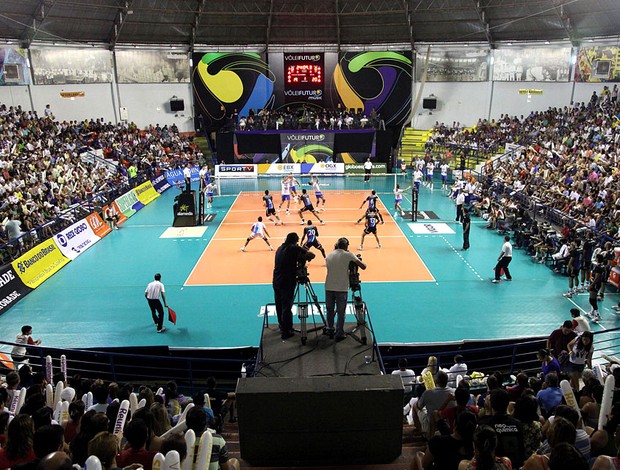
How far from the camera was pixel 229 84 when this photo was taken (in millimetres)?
44469

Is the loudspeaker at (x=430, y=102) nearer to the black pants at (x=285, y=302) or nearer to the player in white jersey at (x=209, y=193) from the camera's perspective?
the player in white jersey at (x=209, y=193)

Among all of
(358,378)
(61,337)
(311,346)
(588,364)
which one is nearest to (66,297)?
(61,337)

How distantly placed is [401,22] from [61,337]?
119 feet

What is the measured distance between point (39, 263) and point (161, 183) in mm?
16752

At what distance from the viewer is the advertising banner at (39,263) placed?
16672 mm

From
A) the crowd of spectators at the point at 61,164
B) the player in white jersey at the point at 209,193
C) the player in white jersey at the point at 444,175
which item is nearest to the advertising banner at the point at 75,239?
the crowd of spectators at the point at 61,164

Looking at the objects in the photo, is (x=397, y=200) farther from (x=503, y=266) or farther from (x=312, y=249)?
(x=503, y=266)

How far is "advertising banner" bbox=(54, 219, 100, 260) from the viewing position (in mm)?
19594

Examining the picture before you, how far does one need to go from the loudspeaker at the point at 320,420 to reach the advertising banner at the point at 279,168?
A: 33.7 m

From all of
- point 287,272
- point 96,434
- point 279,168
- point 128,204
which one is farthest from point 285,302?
point 279,168

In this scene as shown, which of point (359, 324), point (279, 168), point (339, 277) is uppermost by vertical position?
point (339, 277)

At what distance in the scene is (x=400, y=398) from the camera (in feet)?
18.8

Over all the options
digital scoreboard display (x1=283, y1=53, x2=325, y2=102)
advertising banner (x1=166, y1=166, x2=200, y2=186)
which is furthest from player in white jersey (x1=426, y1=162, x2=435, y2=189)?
advertising banner (x1=166, y1=166, x2=200, y2=186)

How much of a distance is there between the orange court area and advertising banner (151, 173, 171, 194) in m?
7.35
